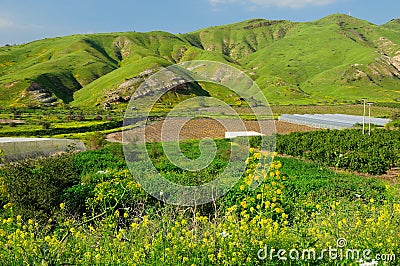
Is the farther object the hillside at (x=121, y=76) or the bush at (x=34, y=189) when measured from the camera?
the hillside at (x=121, y=76)

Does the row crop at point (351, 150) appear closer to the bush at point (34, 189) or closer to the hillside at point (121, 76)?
the bush at point (34, 189)

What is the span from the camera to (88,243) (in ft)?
19.6

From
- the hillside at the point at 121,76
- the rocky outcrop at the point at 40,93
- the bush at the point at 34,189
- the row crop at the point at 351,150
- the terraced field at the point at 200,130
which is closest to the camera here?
the bush at the point at 34,189

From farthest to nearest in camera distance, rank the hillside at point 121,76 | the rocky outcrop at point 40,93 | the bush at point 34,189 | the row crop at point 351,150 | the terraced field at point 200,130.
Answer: the hillside at point 121,76
the rocky outcrop at point 40,93
the terraced field at point 200,130
the row crop at point 351,150
the bush at point 34,189

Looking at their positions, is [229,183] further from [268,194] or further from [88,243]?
[88,243]

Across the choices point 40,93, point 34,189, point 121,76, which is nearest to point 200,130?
point 34,189

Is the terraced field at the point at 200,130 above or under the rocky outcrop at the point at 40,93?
under

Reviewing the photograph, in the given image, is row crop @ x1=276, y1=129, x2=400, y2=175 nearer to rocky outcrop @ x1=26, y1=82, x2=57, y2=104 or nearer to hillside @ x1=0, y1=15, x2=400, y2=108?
hillside @ x1=0, y1=15, x2=400, y2=108

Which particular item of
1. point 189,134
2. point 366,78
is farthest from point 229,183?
point 366,78

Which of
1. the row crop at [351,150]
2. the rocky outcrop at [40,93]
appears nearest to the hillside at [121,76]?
the rocky outcrop at [40,93]

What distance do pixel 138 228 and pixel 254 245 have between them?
2.00 metres

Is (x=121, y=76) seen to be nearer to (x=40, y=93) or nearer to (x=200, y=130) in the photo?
(x=40, y=93)

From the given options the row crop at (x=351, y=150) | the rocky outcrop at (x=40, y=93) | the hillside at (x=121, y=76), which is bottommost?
the row crop at (x=351, y=150)

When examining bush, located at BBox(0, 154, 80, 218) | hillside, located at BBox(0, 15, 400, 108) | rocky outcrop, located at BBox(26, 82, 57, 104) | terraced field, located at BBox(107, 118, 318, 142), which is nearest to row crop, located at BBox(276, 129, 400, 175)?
terraced field, located at BBox(107, 118, 318, 142)
